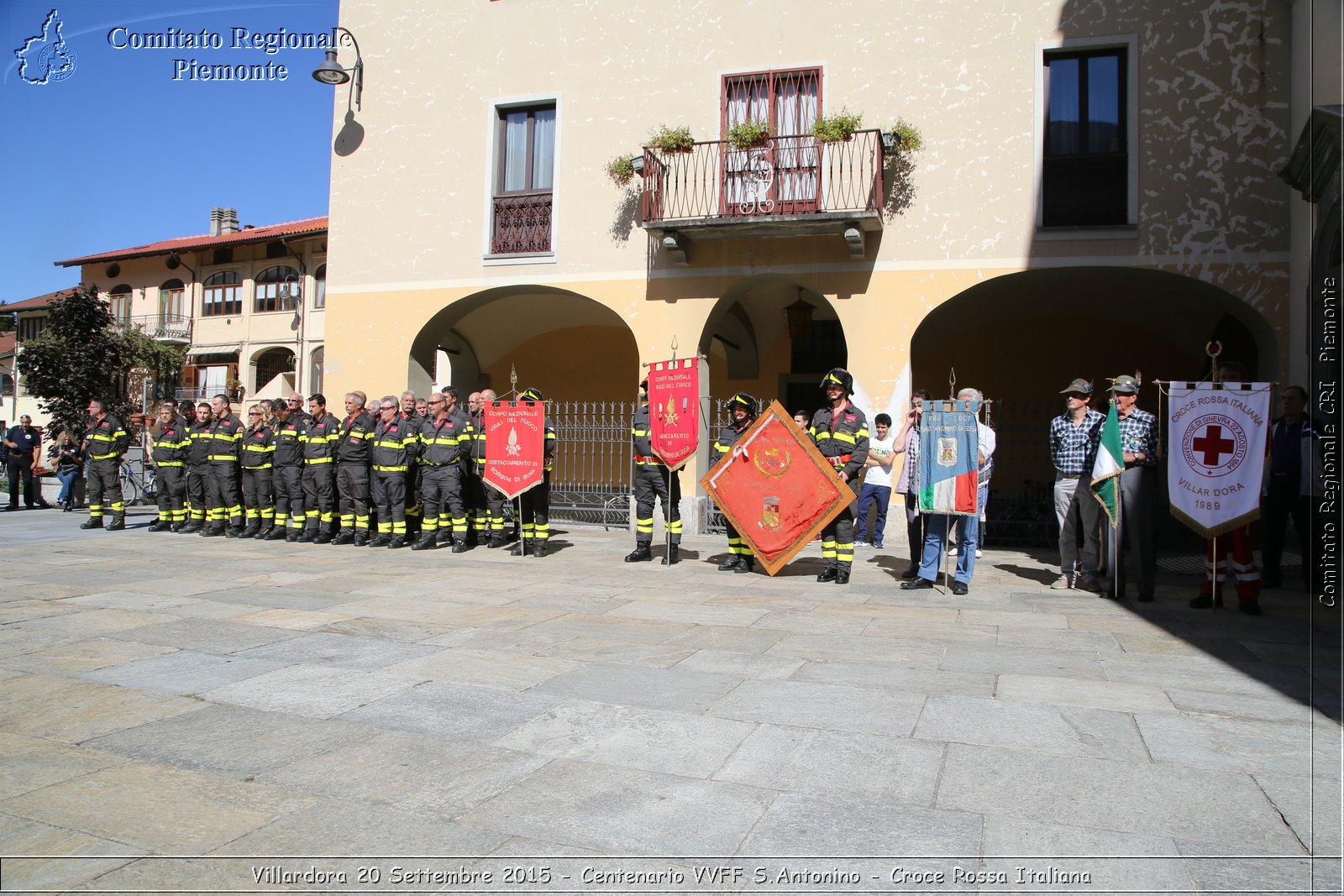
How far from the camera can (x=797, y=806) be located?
3598mm

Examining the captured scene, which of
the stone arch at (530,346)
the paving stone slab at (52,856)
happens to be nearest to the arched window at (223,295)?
the stone arch at (530,346)

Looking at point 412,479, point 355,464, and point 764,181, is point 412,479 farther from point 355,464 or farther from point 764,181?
point 764,181

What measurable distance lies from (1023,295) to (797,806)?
46.4 feet

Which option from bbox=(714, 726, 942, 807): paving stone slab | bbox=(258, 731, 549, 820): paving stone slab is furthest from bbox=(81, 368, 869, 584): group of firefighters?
bbox=(258, 731, 549, 820): paving stone slab

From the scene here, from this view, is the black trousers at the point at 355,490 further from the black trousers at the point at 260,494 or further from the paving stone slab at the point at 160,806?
the paving stone slab at the point at 160,806

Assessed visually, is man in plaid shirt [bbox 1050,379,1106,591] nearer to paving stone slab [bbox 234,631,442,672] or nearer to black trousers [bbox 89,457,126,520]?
paving stone slab [bbox 234,631,442,672]

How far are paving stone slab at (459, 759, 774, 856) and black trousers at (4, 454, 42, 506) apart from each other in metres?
19.0

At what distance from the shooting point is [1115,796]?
12.2ft

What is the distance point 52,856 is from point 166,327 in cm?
4120

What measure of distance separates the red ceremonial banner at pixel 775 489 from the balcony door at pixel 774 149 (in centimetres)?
506

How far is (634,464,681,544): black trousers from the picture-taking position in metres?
10.6

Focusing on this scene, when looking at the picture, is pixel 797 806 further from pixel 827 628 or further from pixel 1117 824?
pixel 827 628

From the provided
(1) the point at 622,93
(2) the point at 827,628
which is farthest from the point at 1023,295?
(2) the point at 827,628

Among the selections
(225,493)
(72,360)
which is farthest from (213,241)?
(225,493)
